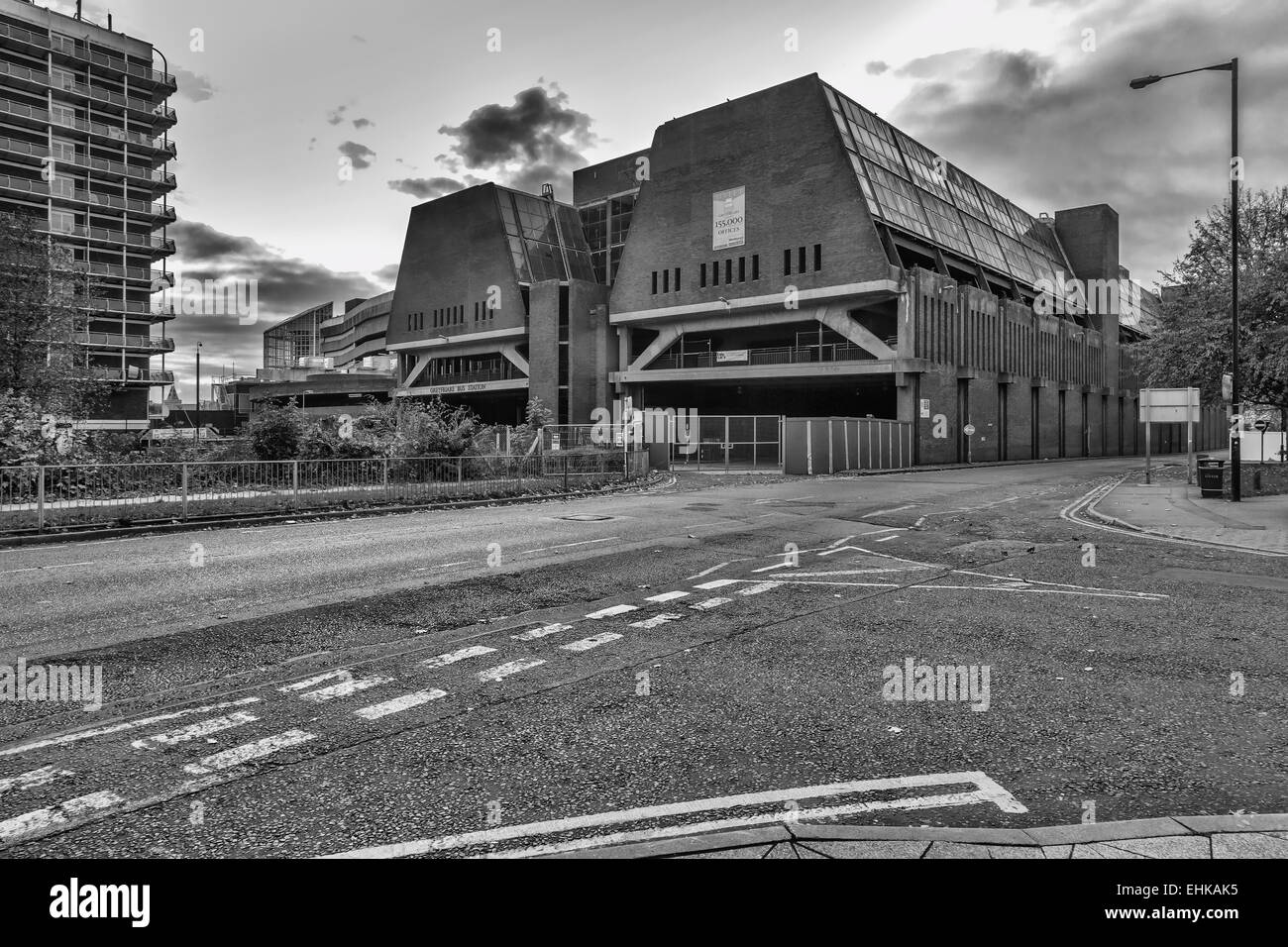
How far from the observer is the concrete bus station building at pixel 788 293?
48188 mm

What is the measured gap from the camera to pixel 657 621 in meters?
7.81

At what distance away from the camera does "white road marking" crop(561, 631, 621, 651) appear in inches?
268

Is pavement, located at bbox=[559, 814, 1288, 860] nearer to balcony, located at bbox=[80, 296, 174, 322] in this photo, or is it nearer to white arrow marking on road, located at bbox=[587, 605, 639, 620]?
white arrow marking on road, located at bbox=[587, 605, 639, 620]

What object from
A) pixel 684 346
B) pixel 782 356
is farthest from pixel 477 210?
→ pixel 782 356

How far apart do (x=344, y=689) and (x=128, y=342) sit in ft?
266

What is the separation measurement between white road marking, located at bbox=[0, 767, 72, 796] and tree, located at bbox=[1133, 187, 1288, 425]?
96.1 ft

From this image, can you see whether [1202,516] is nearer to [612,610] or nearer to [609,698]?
[612,610]

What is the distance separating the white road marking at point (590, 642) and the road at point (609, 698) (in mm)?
40

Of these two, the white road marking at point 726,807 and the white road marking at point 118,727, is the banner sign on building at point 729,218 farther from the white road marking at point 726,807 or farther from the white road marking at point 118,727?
the white road marking at point 726,807

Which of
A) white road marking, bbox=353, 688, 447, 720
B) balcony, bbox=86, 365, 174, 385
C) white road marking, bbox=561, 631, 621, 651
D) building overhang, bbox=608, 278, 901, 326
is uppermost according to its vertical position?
building overhang, bbox=608, 278, 901, 326

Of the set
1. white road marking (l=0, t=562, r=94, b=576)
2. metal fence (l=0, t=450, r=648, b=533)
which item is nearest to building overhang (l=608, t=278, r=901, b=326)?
metal fence (l=0, t=450, r=648, b=533)

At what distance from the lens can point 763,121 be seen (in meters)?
51.4
